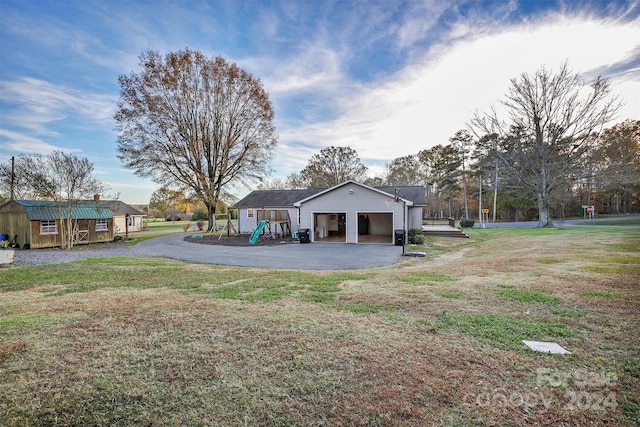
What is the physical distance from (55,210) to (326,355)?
21.0 meters

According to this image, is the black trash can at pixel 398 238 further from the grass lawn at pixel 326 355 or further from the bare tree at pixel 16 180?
the bare tree at pixel 16 180

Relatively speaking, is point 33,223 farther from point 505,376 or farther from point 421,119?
point 421,119

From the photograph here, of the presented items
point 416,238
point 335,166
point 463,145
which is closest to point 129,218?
point 335,166

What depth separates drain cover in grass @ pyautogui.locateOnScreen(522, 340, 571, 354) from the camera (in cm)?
319

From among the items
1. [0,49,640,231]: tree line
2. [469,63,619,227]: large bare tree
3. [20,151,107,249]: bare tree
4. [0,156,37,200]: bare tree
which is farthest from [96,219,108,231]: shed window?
[469,63,619,227]: large bare tree

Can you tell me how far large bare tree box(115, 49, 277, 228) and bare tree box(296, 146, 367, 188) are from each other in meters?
12.9

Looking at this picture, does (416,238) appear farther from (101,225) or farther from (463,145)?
(463,145)

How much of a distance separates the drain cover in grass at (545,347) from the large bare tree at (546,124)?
24.7 m

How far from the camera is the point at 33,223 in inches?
615

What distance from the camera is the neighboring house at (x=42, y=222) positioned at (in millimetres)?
15719

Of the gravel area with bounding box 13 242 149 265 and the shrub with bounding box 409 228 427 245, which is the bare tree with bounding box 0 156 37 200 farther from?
the shrub with bounding box 409 228 427 245

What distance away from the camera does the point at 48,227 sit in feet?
53.9

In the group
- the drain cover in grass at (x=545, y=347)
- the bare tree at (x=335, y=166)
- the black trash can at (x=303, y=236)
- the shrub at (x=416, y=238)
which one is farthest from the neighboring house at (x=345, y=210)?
the bare tree at (x=335, y=166)

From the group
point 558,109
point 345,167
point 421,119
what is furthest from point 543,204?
point 345,167
